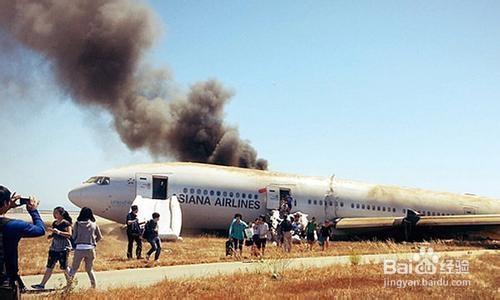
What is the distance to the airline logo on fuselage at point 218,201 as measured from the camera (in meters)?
28.2

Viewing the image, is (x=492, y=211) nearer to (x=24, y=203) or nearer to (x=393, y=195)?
(x=393, y=195)

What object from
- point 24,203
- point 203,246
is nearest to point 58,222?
point 24,203

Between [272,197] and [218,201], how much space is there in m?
3.17


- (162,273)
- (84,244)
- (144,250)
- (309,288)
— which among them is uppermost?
(84,244)

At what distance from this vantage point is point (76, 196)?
27406 millimetres

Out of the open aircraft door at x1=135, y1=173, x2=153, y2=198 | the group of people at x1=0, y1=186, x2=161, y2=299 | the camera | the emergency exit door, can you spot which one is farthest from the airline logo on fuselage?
the camera

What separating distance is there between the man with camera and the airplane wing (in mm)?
25284

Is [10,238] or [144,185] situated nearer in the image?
[10,238]

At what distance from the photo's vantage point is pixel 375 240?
29.8 metres

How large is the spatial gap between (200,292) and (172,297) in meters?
0.89

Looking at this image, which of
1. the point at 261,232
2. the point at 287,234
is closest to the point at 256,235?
the point at 261,232

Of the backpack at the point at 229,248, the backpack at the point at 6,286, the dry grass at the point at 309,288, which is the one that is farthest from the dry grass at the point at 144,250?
the backpack at the point at 6,286

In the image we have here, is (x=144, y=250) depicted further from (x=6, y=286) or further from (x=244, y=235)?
(x=6, y=286)

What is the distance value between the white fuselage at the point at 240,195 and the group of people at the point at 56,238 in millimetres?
10030
